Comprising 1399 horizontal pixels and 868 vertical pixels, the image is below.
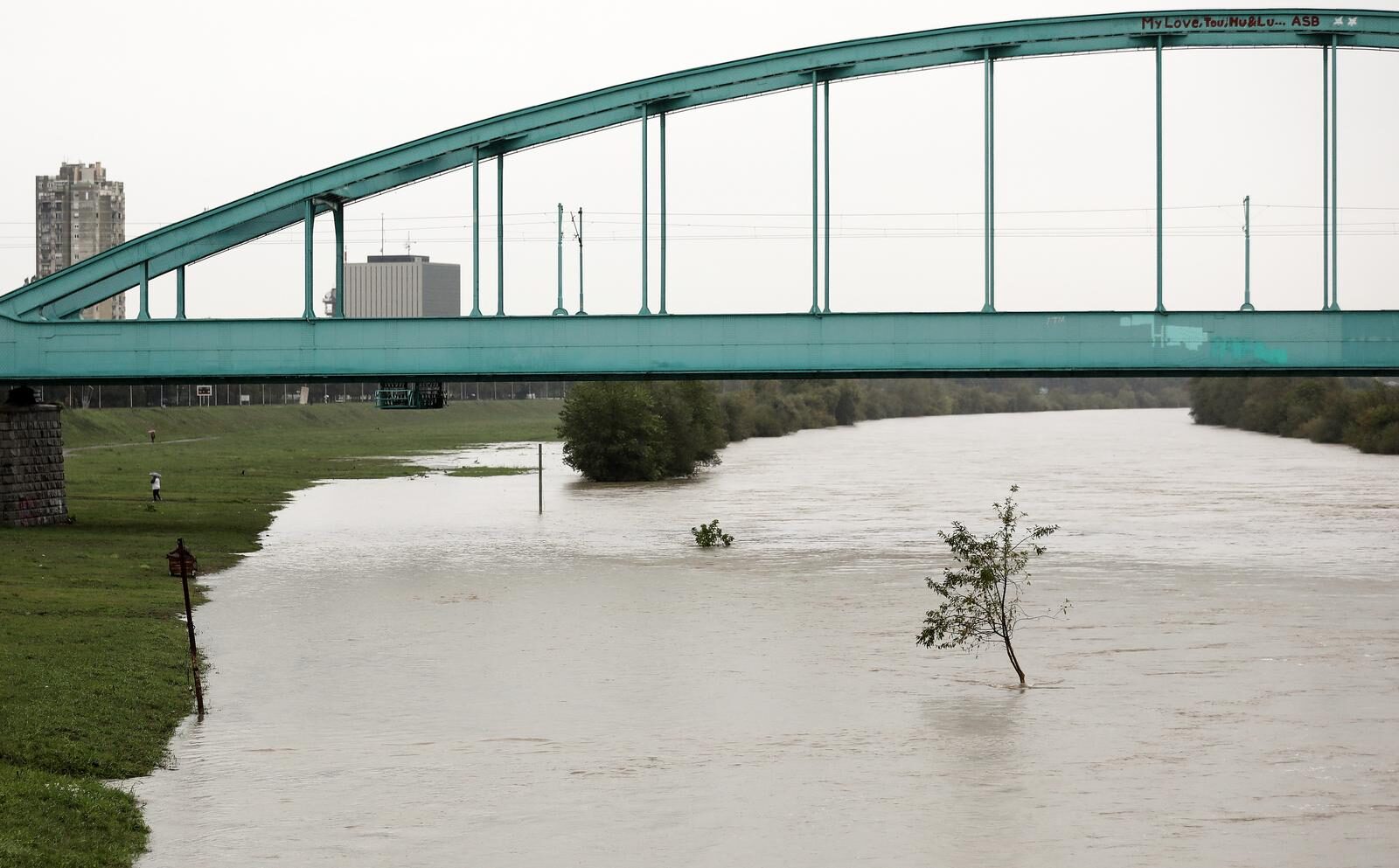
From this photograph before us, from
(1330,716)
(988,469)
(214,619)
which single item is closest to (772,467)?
(988,469)

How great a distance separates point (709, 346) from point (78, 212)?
162 m

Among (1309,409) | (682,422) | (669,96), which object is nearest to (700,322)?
(669,96)

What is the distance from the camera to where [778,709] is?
20922 millimetres

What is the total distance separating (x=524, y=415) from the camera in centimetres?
15038

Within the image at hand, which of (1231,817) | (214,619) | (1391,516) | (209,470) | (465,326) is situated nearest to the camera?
(1231,817)

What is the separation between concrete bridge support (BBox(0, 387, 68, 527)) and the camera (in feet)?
132

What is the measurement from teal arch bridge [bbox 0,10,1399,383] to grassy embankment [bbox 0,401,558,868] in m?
5.19

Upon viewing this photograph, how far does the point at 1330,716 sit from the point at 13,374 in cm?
3153

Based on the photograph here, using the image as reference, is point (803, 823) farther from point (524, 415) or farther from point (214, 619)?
point (524, 415)

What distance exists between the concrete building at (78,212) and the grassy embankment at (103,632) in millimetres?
112516

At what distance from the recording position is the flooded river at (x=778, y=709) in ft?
50.3

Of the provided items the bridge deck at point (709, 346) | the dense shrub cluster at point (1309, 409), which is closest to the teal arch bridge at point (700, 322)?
the bridge deck at point (709, 346)

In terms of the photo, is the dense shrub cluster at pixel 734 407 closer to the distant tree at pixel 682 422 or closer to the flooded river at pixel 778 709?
the distant tree at pixel 682 422

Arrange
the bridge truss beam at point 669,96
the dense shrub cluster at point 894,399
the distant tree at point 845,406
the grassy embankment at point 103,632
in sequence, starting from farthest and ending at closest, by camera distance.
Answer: the distant tree at point 845,406 → the dense shrub cluster at point 894,399 → the bridge truss beam at point 669,96 → the grassy embankment at point 103,632
